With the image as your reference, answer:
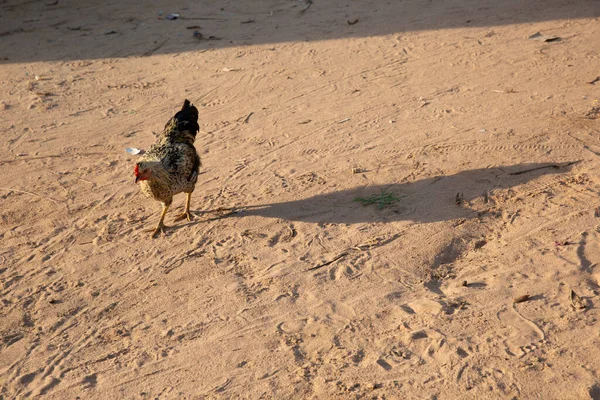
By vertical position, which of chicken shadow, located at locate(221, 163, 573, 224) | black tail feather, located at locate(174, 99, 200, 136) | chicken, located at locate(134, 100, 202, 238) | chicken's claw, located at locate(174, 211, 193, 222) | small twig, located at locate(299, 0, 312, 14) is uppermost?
small twig, located at locate(299, 0, 312, 14)

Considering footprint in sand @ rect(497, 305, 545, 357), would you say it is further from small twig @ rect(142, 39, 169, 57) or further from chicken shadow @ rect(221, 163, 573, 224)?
small twig @ rect(142, 39, 169, 57)

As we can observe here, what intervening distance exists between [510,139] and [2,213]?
219 inches

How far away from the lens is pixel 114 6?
12000mm

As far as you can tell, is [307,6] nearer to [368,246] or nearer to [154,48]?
[154,48]

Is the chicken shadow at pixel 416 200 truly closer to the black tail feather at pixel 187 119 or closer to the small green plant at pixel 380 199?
the small green plant at pixel 380 199

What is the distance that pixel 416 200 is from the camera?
610cm

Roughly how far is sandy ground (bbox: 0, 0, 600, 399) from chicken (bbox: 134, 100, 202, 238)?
31 centimetres

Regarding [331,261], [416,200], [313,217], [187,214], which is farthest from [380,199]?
[187,214]

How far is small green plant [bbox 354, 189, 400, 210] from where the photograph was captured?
6.05 meters

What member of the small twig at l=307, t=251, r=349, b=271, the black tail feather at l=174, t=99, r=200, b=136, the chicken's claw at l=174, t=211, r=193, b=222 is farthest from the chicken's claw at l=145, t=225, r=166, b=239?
the small twig at l=307, t=251, r=349, b=271

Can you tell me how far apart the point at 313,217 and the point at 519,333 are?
7.42ft

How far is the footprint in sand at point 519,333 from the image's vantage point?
428 cm

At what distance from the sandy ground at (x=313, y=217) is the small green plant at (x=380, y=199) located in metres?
0.07

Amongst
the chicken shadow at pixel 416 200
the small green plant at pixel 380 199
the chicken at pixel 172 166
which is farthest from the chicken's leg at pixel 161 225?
the small green plant at pixel 380 199
